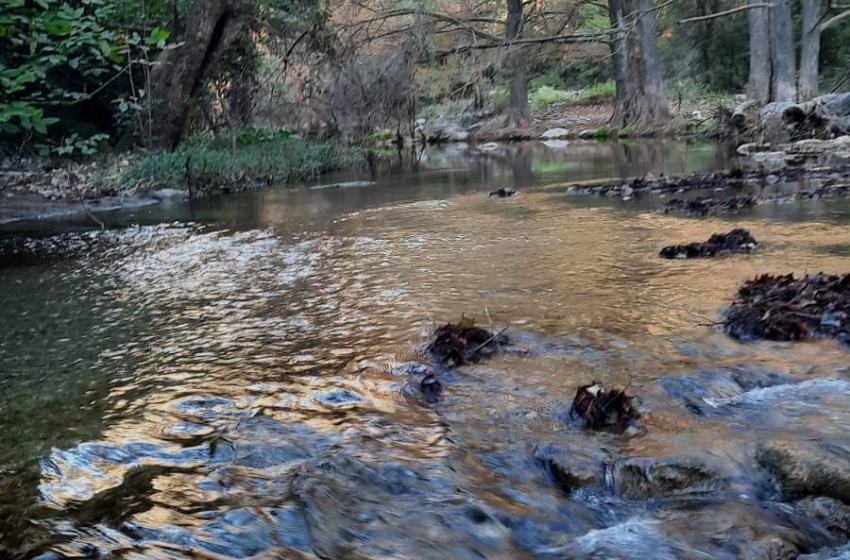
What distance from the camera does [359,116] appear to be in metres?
20.7

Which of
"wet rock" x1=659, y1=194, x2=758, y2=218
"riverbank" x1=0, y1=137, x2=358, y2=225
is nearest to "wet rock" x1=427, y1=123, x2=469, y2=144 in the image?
"riverbank" x1=0, y1=137, x2=358, y2=225

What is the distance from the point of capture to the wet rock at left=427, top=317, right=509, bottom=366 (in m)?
3.74

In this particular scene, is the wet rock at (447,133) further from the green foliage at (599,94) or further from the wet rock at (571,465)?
the wet rock at (571,465)

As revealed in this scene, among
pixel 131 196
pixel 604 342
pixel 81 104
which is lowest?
pixel 604 342

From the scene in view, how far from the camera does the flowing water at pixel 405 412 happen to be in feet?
7.42

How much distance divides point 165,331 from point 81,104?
42.0 ft

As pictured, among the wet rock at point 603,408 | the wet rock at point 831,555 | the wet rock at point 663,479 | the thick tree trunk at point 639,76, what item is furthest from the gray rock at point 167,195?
the thick tree trunk at point 639,76

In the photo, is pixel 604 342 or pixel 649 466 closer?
pixel 649 466

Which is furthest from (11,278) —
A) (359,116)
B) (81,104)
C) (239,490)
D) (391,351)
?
(359,116)

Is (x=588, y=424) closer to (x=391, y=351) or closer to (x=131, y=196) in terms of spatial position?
(x=391, y=351)

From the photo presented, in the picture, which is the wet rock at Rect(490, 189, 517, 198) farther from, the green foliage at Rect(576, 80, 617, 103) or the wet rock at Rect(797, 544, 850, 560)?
the green foliage at Rect(576, 80, 617, 103)

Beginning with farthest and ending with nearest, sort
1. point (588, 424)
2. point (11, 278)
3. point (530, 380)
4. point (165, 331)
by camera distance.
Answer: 1. point (11, 278)
2. point (165, 331)
3. point (530, 380)
4. point (588, 424)

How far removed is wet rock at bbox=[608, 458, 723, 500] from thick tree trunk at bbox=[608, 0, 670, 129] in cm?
2391

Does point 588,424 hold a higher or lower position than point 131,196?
lower
